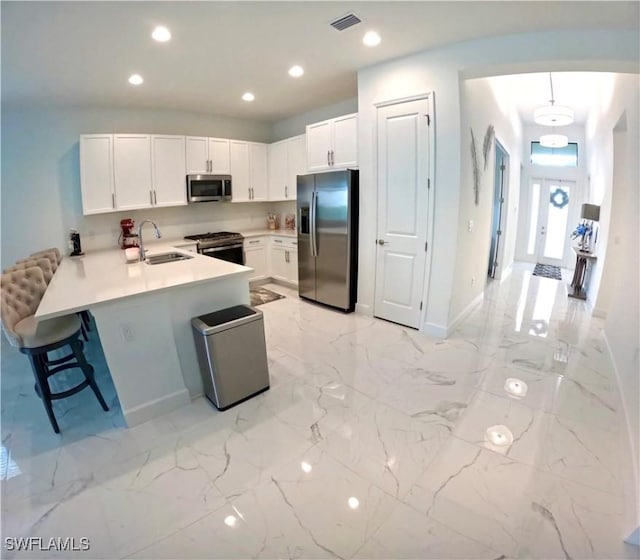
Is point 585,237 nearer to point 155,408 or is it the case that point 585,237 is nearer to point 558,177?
point 558,177

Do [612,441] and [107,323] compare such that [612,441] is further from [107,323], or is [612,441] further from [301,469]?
[107,323]

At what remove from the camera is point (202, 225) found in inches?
220

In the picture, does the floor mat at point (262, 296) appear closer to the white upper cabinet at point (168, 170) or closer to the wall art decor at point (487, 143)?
the white upper cabinet at point (168, 170)

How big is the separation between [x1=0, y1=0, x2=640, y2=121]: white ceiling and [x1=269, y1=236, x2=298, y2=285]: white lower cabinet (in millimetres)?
2204

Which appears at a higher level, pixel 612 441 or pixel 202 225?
pixel 202 225

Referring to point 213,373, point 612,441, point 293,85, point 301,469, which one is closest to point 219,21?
point 293,85

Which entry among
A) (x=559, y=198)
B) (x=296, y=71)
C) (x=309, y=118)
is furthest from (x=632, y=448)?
(x=559, y=198)

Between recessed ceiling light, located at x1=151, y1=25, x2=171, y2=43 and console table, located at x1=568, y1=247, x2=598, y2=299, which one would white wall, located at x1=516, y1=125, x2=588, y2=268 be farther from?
recessed ceiling light, located at x1=151, y1=25, x2=171, y2=43

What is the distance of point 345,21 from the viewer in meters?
2.56

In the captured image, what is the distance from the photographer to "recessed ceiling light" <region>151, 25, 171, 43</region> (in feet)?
8.37

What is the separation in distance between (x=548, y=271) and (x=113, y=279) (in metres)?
7.91

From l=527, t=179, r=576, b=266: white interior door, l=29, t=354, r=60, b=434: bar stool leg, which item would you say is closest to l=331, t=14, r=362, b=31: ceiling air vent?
l=29, t=354, r=60, b=434: bar stool leg

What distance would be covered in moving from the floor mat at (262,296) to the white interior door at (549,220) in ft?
22.2

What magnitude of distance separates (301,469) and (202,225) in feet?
14.8
